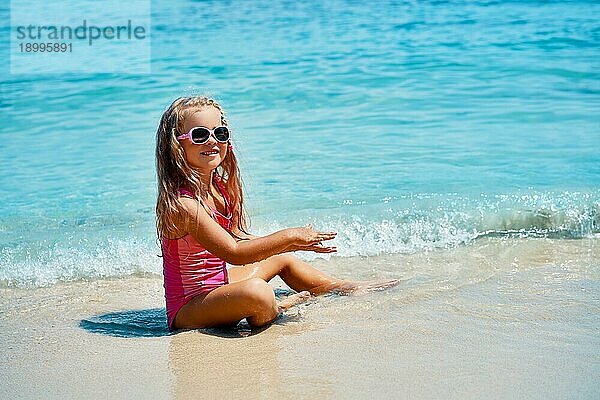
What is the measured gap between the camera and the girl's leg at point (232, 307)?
3391 millimetres

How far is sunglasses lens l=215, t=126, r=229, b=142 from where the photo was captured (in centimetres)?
351

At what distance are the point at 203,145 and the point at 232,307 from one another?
67 centimetres

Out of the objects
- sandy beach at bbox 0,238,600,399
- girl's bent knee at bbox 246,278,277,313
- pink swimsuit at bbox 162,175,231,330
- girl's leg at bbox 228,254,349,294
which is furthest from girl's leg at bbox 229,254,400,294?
girl's bent knee at bbox 246,278,277,313

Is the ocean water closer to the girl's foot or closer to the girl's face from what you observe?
the girl's foot

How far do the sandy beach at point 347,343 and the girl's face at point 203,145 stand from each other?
689 millimetres

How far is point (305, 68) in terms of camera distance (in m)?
11.2

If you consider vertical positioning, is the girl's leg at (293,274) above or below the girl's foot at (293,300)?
above

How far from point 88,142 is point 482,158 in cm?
375

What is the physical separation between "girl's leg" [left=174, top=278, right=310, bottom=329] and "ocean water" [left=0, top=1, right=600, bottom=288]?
1170mm

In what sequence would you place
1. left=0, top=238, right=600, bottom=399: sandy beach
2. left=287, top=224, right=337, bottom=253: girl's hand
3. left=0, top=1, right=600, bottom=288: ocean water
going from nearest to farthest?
left=0, top=238, right=600, bottom=399: sandy beach
left=287, top=224, right=337, bottom=253: girl's hand
left=0, top=1, right=600, bottom=288: ocean water

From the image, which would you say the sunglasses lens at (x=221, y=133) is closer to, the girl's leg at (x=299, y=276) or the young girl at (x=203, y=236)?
the young girl at (x=203, y=236)

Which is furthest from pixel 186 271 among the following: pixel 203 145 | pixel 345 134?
pixel 345 134

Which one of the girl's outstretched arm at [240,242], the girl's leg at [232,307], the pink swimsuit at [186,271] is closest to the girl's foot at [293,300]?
the girl's leg at [232,307]

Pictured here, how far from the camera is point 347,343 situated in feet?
10.5
